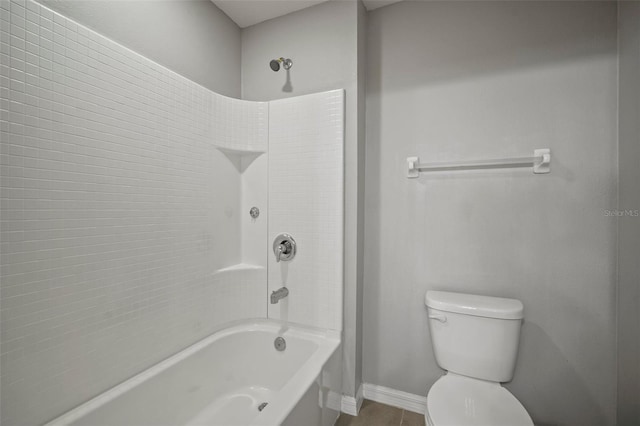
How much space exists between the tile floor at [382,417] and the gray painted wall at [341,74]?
0.15 m

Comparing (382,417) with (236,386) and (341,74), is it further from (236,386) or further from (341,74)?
(341,74)

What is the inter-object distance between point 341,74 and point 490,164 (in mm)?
998

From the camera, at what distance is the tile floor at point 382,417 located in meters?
1.52

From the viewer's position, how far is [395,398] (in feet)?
5.41

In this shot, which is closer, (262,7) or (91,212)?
(91,212)

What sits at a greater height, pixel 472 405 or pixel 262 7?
pixel 262 7

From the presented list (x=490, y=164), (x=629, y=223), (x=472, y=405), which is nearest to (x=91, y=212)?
(x=472, y=405)

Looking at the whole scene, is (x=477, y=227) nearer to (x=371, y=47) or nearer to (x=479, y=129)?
(x=479, y=129)

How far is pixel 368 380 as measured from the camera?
1724 millimetres

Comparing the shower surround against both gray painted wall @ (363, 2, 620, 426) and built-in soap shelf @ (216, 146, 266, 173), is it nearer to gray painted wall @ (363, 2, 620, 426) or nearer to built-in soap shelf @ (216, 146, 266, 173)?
built-in soap shelf @ (216, 146, 266, 173)

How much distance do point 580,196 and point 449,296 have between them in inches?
31.8

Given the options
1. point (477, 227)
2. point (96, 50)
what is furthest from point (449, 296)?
point (96, 50)

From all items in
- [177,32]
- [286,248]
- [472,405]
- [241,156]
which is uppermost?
[177,32]

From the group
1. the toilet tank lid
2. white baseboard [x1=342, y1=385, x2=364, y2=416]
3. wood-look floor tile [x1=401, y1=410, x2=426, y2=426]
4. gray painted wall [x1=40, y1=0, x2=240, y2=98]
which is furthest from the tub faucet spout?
gray painted wall [x1=40, y1=0, x2=240, y2=98]
